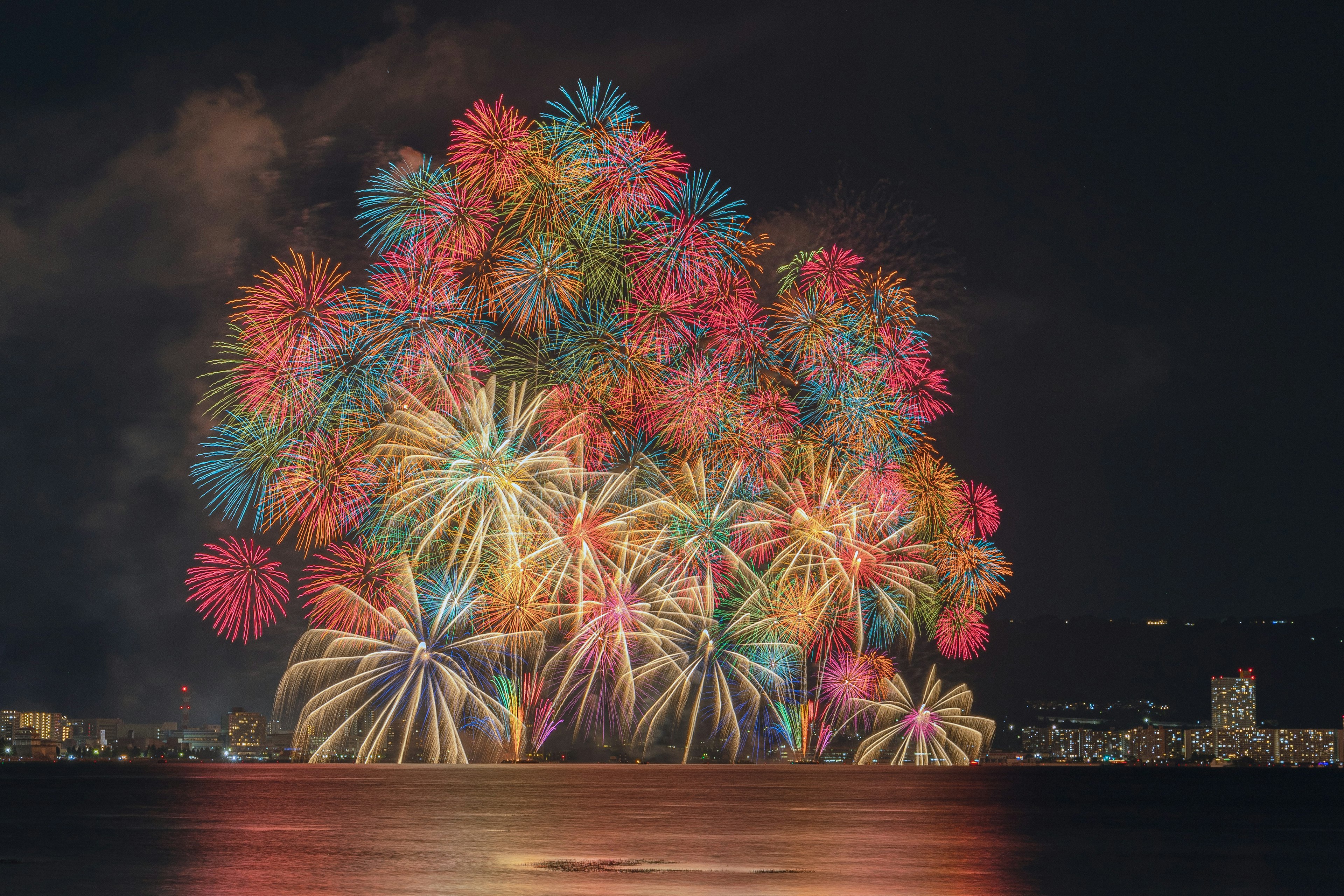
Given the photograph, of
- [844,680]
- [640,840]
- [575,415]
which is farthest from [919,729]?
[640,840]

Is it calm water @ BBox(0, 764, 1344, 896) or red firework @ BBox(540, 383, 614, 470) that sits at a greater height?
red firework @ BBox(540, 383, 614, 470)

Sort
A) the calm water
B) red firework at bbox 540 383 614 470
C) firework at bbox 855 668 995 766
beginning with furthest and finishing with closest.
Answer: firework at bbox 855 668 995 766 < red firework at bbox 540 383 614 470 < the calm water

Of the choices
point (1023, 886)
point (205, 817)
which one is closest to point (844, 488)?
point (205, 817)

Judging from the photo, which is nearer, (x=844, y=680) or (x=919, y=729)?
(x=844, y=680)

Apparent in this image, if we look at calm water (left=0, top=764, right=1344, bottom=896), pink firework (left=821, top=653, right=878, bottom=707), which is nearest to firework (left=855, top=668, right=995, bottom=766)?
pink firework (left=821, top=653, right=878, bottom=707)

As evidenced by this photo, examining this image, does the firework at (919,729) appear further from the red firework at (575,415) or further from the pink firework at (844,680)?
the red firework at (575,415)

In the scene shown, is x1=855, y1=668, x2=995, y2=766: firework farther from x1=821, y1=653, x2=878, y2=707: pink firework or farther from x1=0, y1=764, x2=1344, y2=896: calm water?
x1=0, y1=764, x2=1344, y2=896: calm water

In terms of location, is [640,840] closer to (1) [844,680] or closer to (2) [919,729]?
(1) [844,680]
